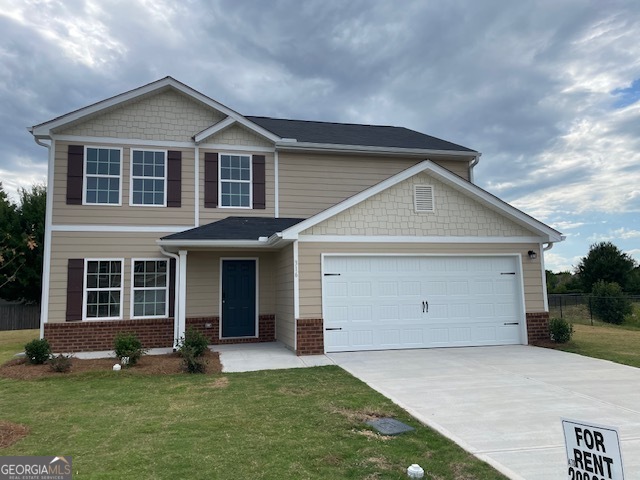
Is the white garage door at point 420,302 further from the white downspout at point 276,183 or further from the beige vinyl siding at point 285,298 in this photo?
the white downspout at point 276,183

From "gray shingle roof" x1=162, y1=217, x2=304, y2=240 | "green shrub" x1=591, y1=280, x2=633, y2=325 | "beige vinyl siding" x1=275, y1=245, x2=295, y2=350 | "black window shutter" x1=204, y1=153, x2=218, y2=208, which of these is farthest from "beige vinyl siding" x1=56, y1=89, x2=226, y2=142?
"green shrub" x1=591, y1=280, x2=633, y2=325

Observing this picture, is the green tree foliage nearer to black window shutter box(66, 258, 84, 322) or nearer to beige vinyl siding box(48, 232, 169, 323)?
beige vinyl siding box(48, 232, 169, 323)

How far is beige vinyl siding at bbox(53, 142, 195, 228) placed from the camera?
1162 centimetres

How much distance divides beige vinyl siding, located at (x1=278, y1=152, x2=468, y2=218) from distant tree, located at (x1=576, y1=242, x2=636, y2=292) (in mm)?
18451

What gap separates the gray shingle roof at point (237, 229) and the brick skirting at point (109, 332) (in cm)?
255

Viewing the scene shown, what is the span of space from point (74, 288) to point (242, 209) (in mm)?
4955

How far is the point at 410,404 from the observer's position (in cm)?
599

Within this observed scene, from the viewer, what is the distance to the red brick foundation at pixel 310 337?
1007 cm

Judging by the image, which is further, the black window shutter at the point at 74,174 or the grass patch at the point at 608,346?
the black window shutter at the point at 74,174

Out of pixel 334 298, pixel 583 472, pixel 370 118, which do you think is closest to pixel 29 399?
pixel 334 298

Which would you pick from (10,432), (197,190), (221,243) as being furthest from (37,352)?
(197,190)

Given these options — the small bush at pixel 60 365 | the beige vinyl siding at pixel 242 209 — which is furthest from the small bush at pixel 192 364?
the beige vinyl siding at pixel 242 209

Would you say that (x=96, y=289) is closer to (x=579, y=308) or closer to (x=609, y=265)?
Result: (x=579, y=308)

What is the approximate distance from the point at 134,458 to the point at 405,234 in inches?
320
